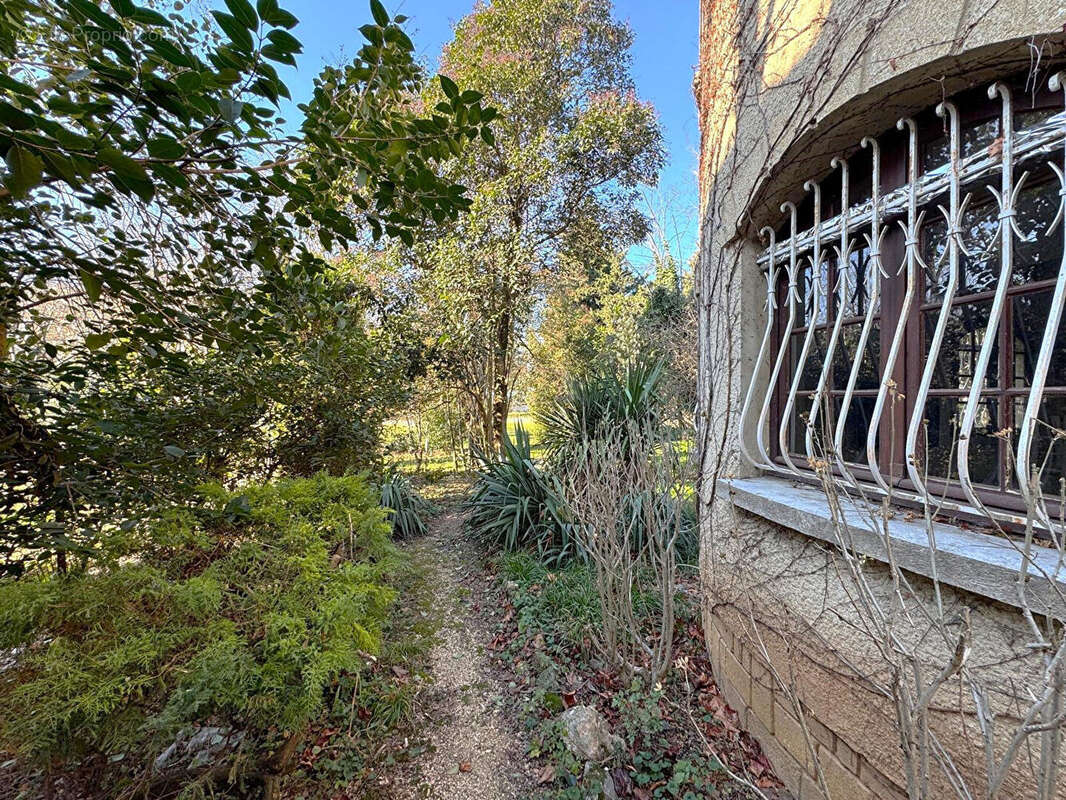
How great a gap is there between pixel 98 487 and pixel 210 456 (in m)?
1.60

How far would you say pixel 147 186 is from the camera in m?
1.04

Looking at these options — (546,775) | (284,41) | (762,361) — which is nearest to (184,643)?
(546,775)

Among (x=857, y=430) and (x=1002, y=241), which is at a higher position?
(x=1002, y=241)

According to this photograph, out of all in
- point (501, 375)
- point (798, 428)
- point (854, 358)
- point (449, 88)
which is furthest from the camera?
point (501, 375)

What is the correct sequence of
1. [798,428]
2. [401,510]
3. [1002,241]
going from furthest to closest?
[401,510], [798,428], [1002,241]

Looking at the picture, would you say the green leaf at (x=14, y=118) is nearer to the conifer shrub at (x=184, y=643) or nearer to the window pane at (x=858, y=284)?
the conifer shrub at (x=184, y=643)

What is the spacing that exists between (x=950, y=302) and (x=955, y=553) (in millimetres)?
801

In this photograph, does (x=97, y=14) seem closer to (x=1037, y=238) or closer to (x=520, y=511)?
(x=1037, y=238)

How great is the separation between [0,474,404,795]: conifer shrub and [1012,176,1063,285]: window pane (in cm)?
263

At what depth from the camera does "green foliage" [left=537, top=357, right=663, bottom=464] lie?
494 cm

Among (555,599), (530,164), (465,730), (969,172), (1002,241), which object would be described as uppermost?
(530,164)

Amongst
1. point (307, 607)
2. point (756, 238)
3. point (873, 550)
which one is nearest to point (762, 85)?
point (756, 238)

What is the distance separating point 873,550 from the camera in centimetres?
139

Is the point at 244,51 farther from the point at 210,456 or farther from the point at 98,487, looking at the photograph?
the point at 210,456
